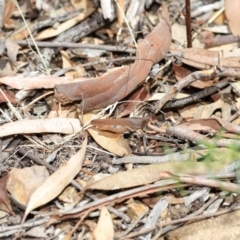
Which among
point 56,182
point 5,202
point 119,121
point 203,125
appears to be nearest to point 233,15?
point 203,125

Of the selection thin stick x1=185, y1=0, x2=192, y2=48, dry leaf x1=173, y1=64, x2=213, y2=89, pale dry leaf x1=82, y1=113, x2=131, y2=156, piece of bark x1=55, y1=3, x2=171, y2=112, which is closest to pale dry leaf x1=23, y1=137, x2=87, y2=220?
pale dry leaf x1=82, y1=113, x2=131, y2=156

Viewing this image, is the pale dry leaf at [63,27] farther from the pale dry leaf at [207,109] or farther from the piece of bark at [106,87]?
the pale dry leaf at [207,109]

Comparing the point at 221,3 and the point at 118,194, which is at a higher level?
the point at 221,3

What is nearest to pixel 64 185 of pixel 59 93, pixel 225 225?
pixel 59 93

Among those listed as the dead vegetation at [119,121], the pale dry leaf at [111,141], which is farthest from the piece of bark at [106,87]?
the pale dry leaf at [111,141]

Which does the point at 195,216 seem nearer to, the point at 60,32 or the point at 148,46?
the point at 148,46

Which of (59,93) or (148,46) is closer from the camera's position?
(59,93)
